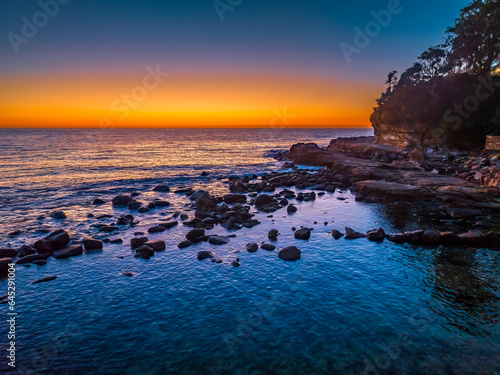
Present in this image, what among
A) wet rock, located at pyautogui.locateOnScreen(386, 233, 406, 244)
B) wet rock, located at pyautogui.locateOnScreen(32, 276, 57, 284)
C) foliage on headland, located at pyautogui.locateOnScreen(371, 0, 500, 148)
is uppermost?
foliage on headland, located at pyautogui.locateOnScreen(371, 0, 500, 148)

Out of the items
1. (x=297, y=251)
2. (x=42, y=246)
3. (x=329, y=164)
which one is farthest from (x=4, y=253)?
(x=329, y=164)

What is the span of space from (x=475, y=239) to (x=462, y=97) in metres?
55.9

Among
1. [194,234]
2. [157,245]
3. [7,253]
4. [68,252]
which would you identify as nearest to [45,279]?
[68,252]

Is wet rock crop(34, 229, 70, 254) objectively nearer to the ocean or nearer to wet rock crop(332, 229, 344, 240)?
the ocean

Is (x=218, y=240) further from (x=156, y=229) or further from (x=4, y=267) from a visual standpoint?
(x=4, y=267)

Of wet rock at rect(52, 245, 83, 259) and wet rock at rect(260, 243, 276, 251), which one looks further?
wet rock at rect(260, 243, 276, 251)

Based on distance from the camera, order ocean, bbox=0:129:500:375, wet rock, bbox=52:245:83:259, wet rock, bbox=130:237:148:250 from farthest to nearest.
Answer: wet rock, bbox=130:237:148:250 < wet rock, bbox=52:245:83:259 < ocean, bbox=0:129:500:375

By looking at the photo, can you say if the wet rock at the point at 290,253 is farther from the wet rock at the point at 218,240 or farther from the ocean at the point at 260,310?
the wet rock at the point at 218,240

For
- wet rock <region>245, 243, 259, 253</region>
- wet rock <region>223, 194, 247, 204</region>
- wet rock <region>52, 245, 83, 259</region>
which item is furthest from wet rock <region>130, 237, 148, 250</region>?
wet rock <region>223, 194, 247, 204</region>

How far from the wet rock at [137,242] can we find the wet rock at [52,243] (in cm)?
437

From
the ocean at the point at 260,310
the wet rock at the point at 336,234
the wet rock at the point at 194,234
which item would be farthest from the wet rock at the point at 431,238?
the wet rock at the point at 194,234

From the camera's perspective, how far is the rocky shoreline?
20.6 metres

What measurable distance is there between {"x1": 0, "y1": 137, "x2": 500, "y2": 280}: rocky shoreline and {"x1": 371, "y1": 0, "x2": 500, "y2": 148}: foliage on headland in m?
9.41

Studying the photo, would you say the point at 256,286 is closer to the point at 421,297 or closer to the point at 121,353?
the point at 121,353
